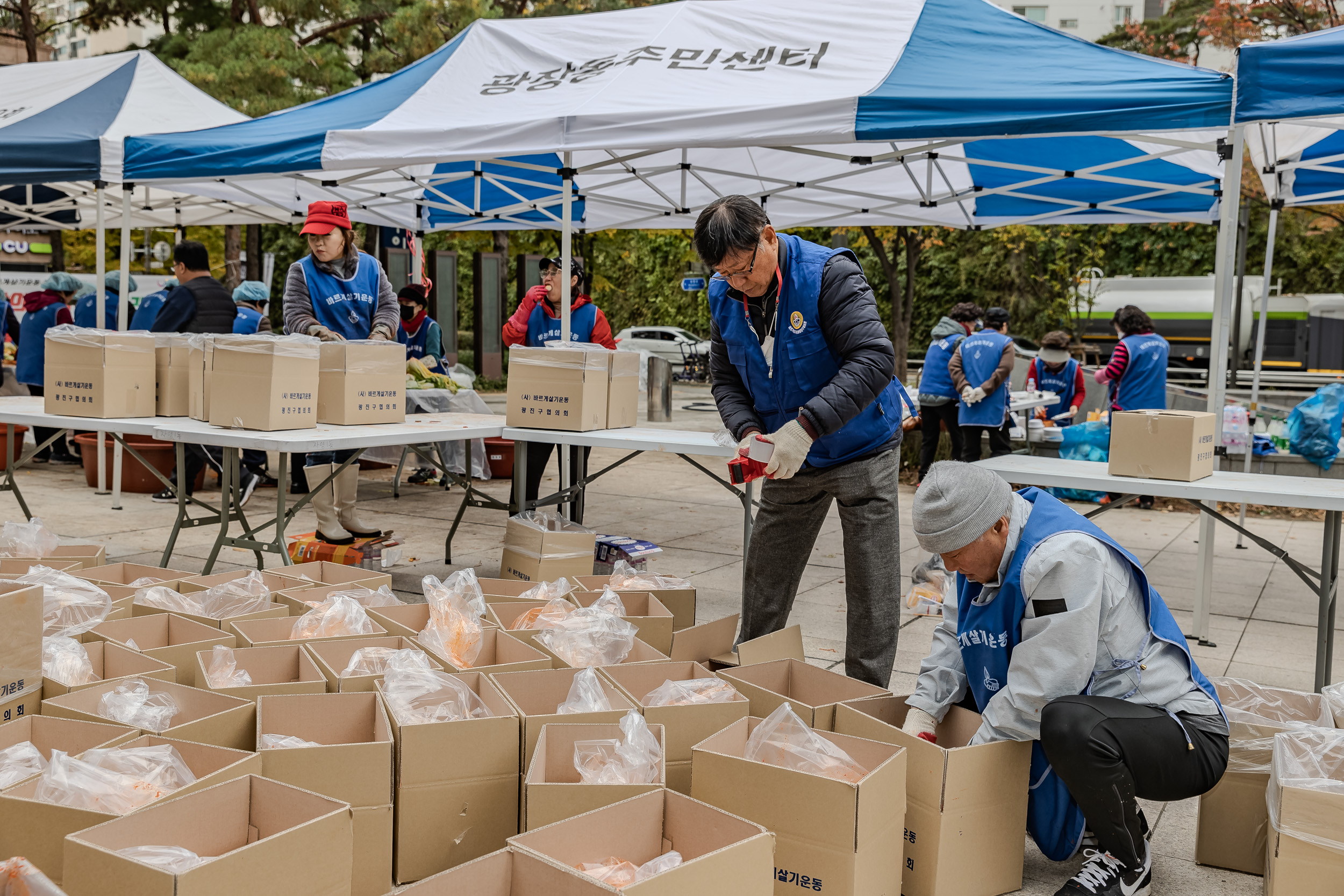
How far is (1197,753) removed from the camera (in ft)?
7.75

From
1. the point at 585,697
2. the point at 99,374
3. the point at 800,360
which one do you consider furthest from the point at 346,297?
the point at 585,697

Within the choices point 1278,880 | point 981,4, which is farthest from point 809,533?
point 981,4

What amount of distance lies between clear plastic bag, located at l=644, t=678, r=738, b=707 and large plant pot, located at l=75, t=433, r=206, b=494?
6232 millimetres

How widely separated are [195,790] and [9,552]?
7.84 feet

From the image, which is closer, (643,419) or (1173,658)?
(1173,658)

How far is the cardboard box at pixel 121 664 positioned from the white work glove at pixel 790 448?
5.79 ft

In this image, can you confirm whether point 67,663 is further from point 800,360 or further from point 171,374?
point 171,374

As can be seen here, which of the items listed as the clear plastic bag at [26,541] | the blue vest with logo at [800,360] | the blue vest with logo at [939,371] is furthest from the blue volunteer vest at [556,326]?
the blue vest with logo at [939,371]

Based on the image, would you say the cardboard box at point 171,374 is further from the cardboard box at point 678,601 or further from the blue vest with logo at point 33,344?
the blue vest with logo at point 33,344

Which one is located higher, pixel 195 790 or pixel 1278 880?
pixel 195 790

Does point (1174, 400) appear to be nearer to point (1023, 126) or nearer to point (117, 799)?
point (1023, 126)

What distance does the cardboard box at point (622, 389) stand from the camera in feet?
17.2

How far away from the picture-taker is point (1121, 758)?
2295 millimetres

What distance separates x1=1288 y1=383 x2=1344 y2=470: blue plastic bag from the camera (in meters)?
8.24
